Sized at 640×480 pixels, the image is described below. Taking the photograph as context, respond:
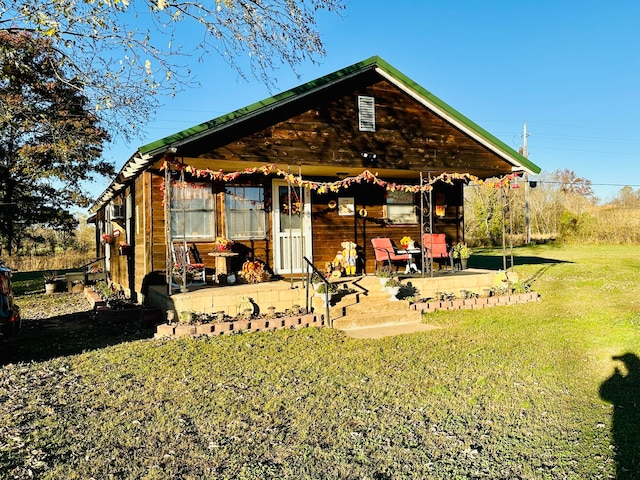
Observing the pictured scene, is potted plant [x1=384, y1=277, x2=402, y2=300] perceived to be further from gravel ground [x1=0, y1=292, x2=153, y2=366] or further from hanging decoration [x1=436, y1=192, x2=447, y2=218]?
hanging decoration [x1=436, y1=192, x2=447, y2=218]

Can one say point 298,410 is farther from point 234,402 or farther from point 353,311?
point 353,311

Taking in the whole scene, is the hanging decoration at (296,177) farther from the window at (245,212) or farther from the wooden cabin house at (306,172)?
the window at (245,212)

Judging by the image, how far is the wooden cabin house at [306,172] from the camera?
385 inches

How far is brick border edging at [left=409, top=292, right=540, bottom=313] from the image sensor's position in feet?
31.7

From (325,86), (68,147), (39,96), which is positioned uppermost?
(39,96)

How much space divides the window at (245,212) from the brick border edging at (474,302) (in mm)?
4092

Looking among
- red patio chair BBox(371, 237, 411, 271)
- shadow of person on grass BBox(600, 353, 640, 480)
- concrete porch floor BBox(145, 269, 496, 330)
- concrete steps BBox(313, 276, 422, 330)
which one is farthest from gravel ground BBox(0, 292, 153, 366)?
shadow of person on grass BBox(600, 353, 640, 480)

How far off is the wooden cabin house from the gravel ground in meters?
1.50

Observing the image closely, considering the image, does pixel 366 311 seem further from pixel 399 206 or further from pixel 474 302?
pixel 399 206

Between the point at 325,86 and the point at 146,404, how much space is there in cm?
780

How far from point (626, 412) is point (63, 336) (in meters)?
7.91

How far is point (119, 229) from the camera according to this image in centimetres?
1353

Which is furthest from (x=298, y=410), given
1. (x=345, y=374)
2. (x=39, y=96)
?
(x=39, y=96)

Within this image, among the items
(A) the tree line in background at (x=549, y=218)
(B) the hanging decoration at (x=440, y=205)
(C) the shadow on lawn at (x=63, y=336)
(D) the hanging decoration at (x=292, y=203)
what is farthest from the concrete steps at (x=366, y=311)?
(A) the tree line in background at (x=549, y=218)
